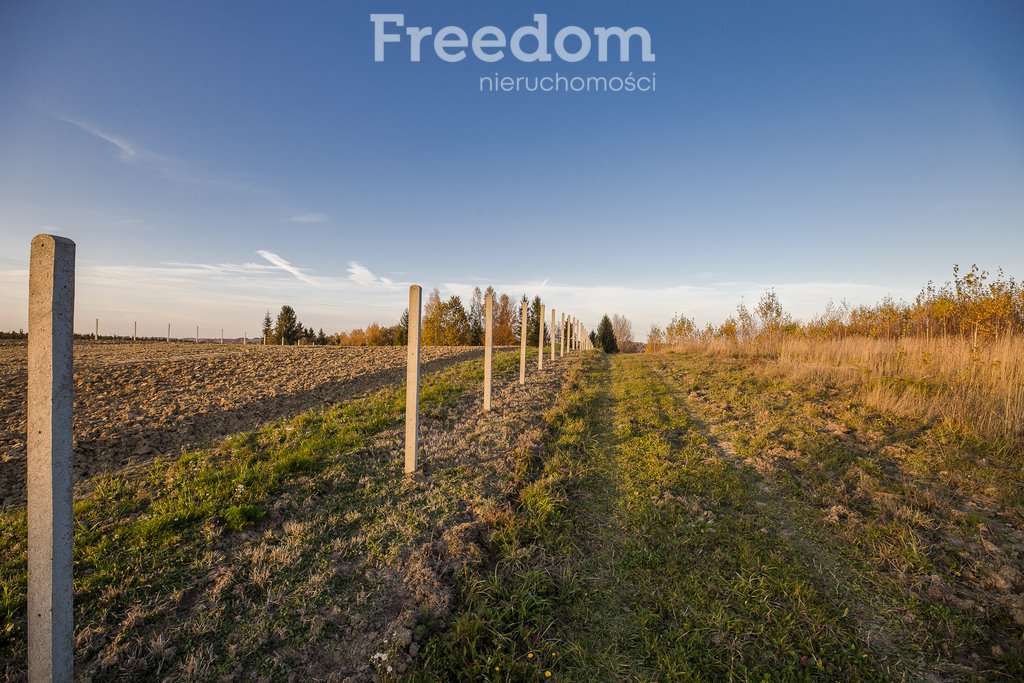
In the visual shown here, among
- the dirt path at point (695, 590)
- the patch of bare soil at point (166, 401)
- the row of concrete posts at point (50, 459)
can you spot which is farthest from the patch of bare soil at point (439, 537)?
the patch of bare soil at point (166, 401)

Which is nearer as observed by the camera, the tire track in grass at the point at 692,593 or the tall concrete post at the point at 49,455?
the tall concrete post at the point at 49,455

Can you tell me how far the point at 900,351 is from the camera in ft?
36.1

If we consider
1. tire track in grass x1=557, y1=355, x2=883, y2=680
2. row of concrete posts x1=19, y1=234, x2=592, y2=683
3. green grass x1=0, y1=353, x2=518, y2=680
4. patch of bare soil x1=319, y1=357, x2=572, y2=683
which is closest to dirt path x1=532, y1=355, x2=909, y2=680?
tire track in grass x1=557, y1=355, x2=883, y2=680

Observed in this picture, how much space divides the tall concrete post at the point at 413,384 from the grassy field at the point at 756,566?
5.32 feet

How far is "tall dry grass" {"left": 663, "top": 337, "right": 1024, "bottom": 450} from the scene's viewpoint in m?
6.11

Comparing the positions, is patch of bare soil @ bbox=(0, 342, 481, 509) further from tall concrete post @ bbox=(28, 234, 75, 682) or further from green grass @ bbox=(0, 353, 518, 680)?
tall concrete post @ bbox=(28, 234, 75, 682)

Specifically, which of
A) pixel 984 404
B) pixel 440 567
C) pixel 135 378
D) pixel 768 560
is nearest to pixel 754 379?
pixel 984 404

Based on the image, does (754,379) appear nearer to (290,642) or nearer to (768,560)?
(768,560)

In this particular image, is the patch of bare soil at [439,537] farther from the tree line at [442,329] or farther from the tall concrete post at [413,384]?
the tree line at [442,329]

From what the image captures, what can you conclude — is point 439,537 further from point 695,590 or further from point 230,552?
point 695,590

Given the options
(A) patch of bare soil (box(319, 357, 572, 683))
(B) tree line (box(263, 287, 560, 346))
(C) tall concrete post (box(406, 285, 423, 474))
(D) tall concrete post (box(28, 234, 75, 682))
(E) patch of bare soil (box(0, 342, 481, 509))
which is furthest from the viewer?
(B) tree line (box(263, 287, 560, 346))

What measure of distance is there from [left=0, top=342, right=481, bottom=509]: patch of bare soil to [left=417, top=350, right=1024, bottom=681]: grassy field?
571cm

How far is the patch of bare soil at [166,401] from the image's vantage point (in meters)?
5.96

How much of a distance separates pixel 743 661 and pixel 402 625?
2.19 meters
